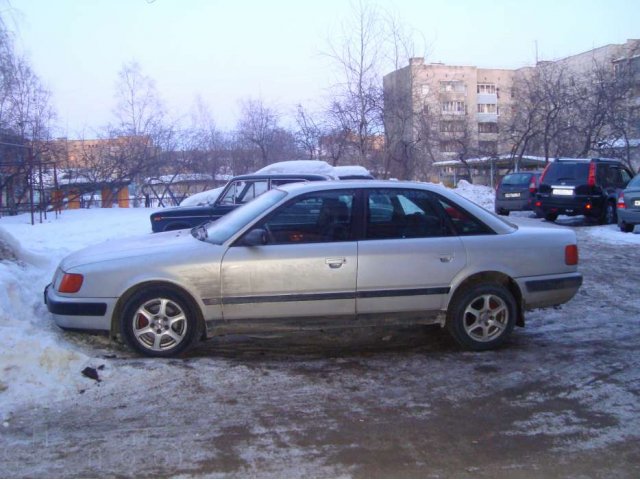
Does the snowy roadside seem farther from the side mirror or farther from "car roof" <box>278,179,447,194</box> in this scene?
"car roof" <box>278,179,447,194</box>

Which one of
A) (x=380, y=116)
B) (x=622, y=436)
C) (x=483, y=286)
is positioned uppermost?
(x=380, y=116)

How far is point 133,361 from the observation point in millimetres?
5141

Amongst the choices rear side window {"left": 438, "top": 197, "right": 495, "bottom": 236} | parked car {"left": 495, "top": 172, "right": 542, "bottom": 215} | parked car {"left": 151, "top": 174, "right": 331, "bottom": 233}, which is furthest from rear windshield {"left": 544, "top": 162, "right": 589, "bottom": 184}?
rear side window {"left": 438, "top": 197, "right": 495, "bottom": 236}

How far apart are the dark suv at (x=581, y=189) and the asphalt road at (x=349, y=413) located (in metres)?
10.7

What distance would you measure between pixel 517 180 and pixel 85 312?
56.1 feet

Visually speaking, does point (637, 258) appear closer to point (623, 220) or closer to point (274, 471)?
point (623, 220)

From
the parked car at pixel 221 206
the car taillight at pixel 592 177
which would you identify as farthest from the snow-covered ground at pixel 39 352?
the car taillight at pixel 592 177

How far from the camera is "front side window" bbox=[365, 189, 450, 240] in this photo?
5.56m

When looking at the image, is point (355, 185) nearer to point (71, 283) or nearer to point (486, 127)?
point (71, 283)

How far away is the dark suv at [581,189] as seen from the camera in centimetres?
1597

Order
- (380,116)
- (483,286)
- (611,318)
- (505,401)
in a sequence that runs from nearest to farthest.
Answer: (505,401)
(483,286)
(611,318)
(380,116)

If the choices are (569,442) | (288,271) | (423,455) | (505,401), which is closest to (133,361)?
(288,271)

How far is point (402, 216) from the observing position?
18.5 ft

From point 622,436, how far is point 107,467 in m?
3.09
